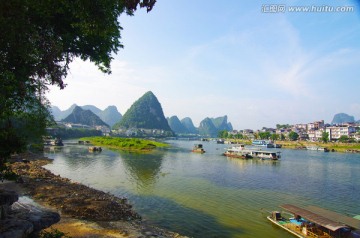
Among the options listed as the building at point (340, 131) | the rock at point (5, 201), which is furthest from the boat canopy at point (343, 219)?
A: the building at point (340, 131)

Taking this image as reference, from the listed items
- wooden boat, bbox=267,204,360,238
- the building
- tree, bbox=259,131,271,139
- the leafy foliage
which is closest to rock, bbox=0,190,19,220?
wooden boat, bbox=267,204,360,238

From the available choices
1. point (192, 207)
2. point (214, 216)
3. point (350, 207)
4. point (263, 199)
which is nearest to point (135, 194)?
point (192, 207)

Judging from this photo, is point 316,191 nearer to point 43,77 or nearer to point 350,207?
point 350,207

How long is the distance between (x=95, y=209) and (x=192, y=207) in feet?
30.3

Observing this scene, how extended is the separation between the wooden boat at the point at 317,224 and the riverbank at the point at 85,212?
29.2 ft

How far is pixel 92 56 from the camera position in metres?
16.6

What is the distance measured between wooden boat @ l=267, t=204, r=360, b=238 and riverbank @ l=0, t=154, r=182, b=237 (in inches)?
351

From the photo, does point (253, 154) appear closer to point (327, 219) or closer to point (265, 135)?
point (327, 219)

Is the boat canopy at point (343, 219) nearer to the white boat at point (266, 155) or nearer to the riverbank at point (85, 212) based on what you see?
the riverbank at point (85, 212)

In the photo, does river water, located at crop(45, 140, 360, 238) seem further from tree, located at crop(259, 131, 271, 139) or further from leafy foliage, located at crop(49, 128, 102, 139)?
tree, located at crop(259, 131, 271, 139)

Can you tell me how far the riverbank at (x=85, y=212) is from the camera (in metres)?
16.8

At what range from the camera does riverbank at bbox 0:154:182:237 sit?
1683 centimetres

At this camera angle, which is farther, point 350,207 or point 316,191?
point 316,191

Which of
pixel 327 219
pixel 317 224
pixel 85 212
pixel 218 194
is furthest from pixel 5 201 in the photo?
pixel 218 194
